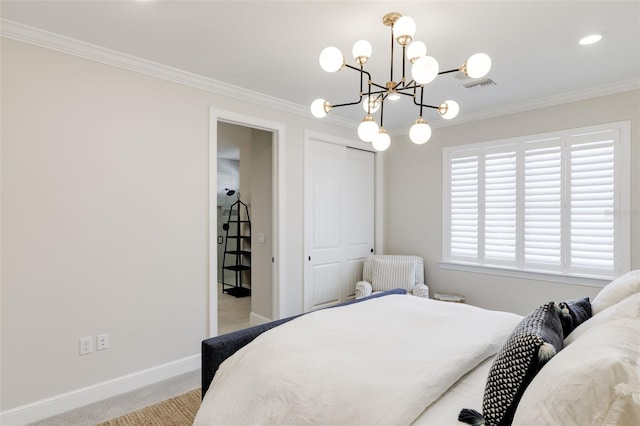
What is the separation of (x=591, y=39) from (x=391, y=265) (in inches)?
112

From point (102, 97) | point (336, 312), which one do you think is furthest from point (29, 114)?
point (336, 312)

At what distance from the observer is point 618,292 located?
5.29 ft

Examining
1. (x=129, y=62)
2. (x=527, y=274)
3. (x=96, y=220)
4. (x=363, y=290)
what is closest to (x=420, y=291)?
(x=363, y=290)

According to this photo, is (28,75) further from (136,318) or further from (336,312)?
(336,312)

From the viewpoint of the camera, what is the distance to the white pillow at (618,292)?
1574 mm

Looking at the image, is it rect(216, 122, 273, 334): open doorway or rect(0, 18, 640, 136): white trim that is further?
rect(216, 122, 273, 334): open doorway

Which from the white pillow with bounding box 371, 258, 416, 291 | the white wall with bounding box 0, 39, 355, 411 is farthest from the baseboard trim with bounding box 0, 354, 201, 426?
the white pillow with bounding box 371, 258, 416, 291

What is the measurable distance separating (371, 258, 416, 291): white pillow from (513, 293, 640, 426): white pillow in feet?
10.2

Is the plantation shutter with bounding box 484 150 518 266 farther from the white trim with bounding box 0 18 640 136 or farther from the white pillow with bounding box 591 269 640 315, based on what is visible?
the white pillow with bounding box 591 269 640 315

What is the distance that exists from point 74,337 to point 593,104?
4.95 m

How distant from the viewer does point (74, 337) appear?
8.16 ft

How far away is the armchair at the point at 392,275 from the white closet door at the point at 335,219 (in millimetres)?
324

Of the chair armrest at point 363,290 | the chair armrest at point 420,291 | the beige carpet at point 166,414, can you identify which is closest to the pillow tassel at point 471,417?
the beige carpet at point 166,414

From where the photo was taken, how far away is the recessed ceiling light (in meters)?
2.32
